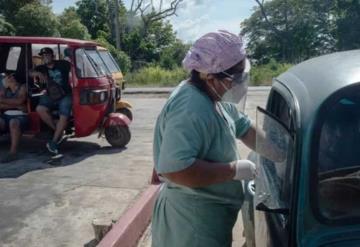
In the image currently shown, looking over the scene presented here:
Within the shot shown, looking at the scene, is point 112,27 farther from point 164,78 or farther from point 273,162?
point 273,162

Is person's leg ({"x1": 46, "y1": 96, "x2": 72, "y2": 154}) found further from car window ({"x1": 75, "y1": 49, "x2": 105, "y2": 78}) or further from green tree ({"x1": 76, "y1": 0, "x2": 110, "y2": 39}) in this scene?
green tree ({"x1": 76, "y1": 0, "x2": 110, "y2": 39})

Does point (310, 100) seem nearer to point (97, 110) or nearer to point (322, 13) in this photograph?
point (97, 110)

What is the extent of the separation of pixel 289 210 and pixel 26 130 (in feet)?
22.5

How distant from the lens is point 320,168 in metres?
2.03

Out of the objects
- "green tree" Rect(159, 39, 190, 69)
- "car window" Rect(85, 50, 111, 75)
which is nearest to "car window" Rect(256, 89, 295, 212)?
"car window" Rect(85, 50, 111, 75)

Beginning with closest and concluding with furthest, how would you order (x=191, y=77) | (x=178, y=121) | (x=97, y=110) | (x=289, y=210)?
1. (x=289, y=210)
2. (x=178, y=121)
3. (x=191, y=77)
4. (x=97, y=110)

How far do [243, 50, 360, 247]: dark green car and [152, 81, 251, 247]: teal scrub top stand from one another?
0.84 feet

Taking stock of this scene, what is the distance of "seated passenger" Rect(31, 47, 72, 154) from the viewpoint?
26.2ft

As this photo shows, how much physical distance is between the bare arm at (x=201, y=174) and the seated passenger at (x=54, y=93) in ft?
19.1

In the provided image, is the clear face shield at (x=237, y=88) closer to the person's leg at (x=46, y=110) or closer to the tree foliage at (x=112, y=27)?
the person's leg at (x=46, y=110)

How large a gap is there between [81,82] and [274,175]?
596cm

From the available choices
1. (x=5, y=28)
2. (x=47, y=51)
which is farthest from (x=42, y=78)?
(x=5, y=28)

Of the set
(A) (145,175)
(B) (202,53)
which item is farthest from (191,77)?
(A) (145,175)

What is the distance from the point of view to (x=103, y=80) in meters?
8.32
